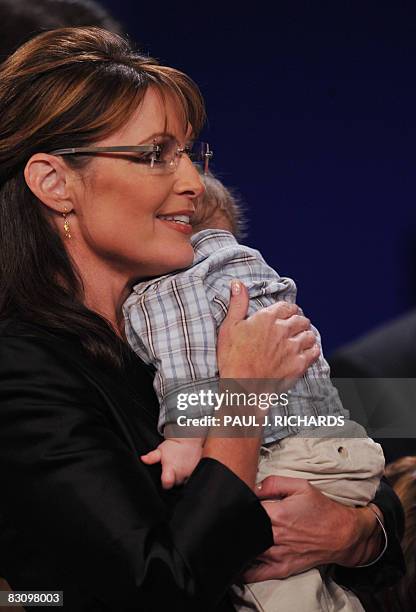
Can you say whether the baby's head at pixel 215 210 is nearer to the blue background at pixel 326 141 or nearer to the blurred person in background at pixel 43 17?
the blue background at pixel 326 141

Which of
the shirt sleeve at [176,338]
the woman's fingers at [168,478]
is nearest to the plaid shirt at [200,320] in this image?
the shirt sleeve at [176,338]

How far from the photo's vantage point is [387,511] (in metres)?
1.65

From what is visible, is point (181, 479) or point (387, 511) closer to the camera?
point (181, 479)

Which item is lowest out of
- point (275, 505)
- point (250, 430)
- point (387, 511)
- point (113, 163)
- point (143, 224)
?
point (387, 511)

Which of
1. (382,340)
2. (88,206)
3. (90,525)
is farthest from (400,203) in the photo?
(90,525)

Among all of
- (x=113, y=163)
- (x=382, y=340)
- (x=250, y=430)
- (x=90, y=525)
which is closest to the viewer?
(x=90, y=525)

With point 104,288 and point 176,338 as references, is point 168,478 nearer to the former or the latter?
point 176,338

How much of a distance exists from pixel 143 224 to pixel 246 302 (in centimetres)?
23

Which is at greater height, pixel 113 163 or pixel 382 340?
pixel 113 163

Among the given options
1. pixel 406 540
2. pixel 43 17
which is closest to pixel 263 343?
pixel 406 540

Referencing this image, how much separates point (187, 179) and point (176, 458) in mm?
520

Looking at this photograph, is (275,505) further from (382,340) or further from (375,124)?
(375,124)

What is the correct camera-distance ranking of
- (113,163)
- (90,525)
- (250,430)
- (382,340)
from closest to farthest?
(90,525), (250,430), (113,163), (382,340)

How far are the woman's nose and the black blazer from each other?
388 millimetres
